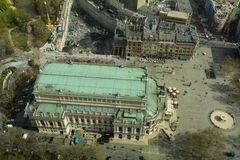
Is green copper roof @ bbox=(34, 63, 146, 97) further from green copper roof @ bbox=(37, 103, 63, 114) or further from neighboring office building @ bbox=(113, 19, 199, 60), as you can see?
neighboring office building @ bbox=(113, 19, 199, 60)

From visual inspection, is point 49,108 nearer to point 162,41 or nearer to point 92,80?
point 92,80

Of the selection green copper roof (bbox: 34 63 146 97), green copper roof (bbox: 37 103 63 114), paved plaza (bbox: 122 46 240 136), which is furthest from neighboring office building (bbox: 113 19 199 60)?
green copper roof (bbox: 37 103 63 114)

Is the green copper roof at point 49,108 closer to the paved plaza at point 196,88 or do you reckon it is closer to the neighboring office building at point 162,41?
the paved plaza at point 196,88

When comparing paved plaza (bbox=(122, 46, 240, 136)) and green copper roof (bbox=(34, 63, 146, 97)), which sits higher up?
green copper roof (bbox=(34, 63, 146, 97))

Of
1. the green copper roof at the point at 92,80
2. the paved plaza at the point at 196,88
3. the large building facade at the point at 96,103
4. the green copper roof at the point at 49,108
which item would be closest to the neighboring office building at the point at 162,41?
the paved plaza at the point at 196,88

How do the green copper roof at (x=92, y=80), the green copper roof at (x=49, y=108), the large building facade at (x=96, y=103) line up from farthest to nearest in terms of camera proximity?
the green copper roof at (x=49, y=108) < the green copper roof at (x=92, y=80) < the large building facade at (x=96, y=103)

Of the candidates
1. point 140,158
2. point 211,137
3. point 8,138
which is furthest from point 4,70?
point 211,137

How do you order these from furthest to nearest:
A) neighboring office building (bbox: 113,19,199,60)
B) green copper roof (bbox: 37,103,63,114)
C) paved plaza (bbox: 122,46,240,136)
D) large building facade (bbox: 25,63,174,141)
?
neighboring office building (bbox: 113,19,199,60), paved plaza (bbox: 122,46,240,136), green copper roof (bbox: 37,103,63,114), large building facade (bbox: 25,63,174,141)

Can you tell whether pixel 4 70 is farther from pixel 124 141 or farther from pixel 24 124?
pixel 124 141

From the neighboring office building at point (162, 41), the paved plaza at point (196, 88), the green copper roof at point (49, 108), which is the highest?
the neighboring office building at point (162, 41)
